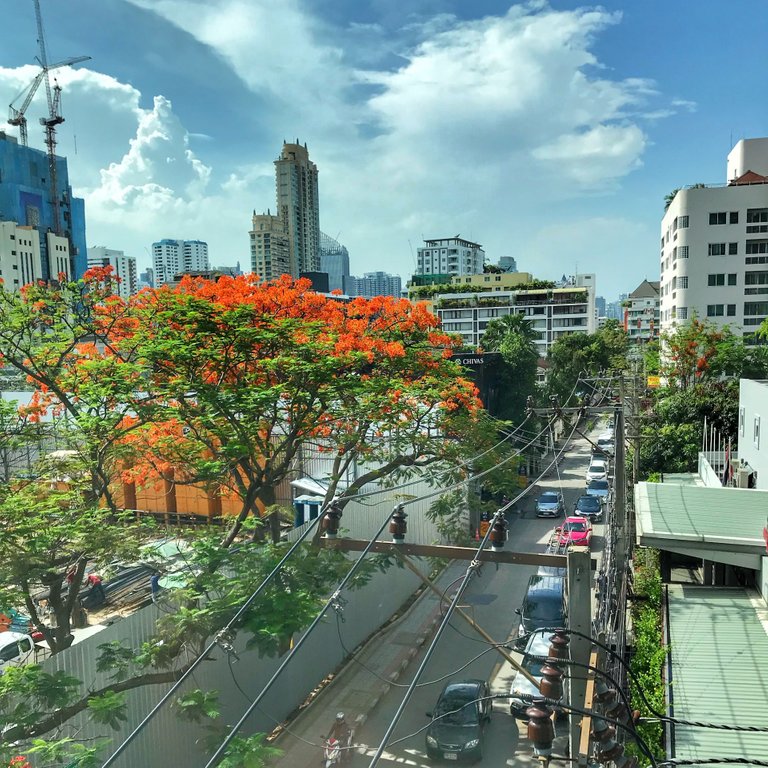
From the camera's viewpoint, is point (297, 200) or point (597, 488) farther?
point (297, 200)

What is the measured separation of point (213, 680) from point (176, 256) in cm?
18510

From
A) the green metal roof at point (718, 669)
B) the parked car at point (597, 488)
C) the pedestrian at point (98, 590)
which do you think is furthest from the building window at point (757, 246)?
the pedestrian at point (98, 590)

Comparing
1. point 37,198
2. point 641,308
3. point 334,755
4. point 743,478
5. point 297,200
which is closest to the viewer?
point 334,755

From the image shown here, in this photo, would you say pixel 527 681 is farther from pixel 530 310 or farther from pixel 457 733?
pixel 530 310

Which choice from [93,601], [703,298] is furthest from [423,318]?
[703,298]

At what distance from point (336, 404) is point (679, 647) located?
23.4 ft

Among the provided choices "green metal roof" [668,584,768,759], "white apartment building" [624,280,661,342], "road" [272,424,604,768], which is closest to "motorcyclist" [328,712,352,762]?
"road" [272,424,604,768]

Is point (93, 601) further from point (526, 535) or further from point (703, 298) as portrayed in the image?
point (703, 298)

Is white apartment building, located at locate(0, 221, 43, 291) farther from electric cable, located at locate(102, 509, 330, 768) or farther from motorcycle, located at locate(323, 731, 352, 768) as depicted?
electric cable, located at locate(102, 509, 330, 768)

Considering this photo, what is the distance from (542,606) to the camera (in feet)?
50.2

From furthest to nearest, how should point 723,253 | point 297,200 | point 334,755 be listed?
1. point 297,200
2. point 723,253
3. point 334,755

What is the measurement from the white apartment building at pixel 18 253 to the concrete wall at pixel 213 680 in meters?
69.8

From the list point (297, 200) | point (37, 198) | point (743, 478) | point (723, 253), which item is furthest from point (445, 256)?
point (743, 478)

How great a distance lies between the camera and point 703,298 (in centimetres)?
3847
